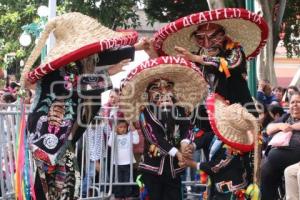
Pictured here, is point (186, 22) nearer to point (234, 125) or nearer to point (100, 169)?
point (234, 125)

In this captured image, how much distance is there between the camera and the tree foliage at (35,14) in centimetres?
1747

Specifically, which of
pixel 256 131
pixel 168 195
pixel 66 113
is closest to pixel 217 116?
pixel 256 131

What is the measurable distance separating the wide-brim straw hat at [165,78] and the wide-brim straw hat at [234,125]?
14.1 inches

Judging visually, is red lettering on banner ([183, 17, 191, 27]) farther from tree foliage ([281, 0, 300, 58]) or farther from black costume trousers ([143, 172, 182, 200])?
tree foliage ([281, 0, 300, 58])

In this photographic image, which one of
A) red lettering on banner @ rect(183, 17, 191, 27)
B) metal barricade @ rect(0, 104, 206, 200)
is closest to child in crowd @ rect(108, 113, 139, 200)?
metal barricade @ rect(0, 104, 206, 200)

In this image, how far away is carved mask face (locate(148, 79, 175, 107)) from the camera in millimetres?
5801

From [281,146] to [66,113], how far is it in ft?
8.54

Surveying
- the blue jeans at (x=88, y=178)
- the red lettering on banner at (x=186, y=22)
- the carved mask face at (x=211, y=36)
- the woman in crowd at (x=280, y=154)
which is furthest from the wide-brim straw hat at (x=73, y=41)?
the woman in crowd at (x=280, y=154)

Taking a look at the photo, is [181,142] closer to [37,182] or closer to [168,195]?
[168,195]

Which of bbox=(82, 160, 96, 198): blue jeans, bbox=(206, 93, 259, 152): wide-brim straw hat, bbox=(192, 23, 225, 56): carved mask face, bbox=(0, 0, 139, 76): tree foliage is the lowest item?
bbox=(82, 160, 96, 198): blue jeans

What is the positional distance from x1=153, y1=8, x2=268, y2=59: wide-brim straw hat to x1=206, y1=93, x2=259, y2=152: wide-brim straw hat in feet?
2.61

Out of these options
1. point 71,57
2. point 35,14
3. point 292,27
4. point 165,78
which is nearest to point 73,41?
point 71,57

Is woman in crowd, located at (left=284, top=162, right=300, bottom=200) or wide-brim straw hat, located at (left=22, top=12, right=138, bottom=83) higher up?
wide-brim straw hat, located at (left=22, top=12, right=138, bottom=83)

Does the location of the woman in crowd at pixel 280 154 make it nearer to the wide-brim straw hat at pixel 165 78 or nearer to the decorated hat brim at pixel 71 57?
the wide-brim straw hat at pixel 165 78
